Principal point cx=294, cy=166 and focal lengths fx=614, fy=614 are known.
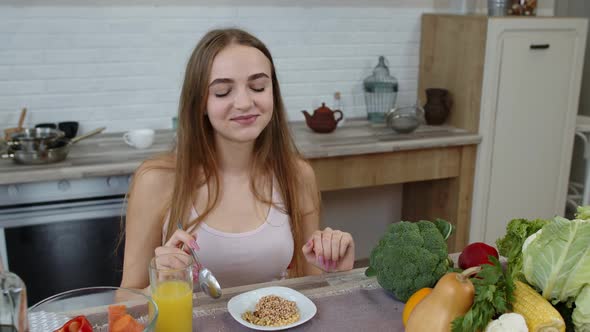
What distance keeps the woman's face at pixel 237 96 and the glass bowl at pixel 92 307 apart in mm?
552

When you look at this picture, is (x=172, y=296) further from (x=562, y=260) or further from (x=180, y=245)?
(x=562, y=260)

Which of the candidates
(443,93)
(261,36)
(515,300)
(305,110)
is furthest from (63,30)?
(515,300)

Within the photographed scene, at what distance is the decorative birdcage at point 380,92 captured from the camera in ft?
11.0

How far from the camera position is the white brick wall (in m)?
2.80

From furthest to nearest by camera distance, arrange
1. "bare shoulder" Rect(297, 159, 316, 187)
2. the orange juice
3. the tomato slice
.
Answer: "bare shoulder" Rect(297, 159, 316, 187) → the orange juice → the tomato slice

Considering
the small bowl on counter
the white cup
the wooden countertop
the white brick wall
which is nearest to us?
the wooden countertop

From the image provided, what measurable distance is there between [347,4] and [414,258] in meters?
2.34

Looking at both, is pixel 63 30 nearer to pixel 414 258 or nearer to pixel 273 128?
pixel 273 128

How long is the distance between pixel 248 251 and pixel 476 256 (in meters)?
0.65

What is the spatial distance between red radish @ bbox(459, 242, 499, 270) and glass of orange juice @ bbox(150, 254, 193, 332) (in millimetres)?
576

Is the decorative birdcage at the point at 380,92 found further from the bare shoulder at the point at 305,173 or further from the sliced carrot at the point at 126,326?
the sliced carrot at the point at 126,326

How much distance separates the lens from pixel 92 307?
3.97ft

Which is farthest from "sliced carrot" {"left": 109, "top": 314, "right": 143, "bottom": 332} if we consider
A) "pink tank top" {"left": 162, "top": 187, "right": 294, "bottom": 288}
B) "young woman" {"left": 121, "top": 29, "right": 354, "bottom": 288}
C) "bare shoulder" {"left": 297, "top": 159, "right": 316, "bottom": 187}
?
"bare shoulder" {"left": 297, "top": 159, "right": 316, "bottom": 187}

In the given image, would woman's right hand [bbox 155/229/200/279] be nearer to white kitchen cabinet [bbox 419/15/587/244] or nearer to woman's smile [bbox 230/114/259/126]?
woman's smile [bbox 230/114/259/126]
